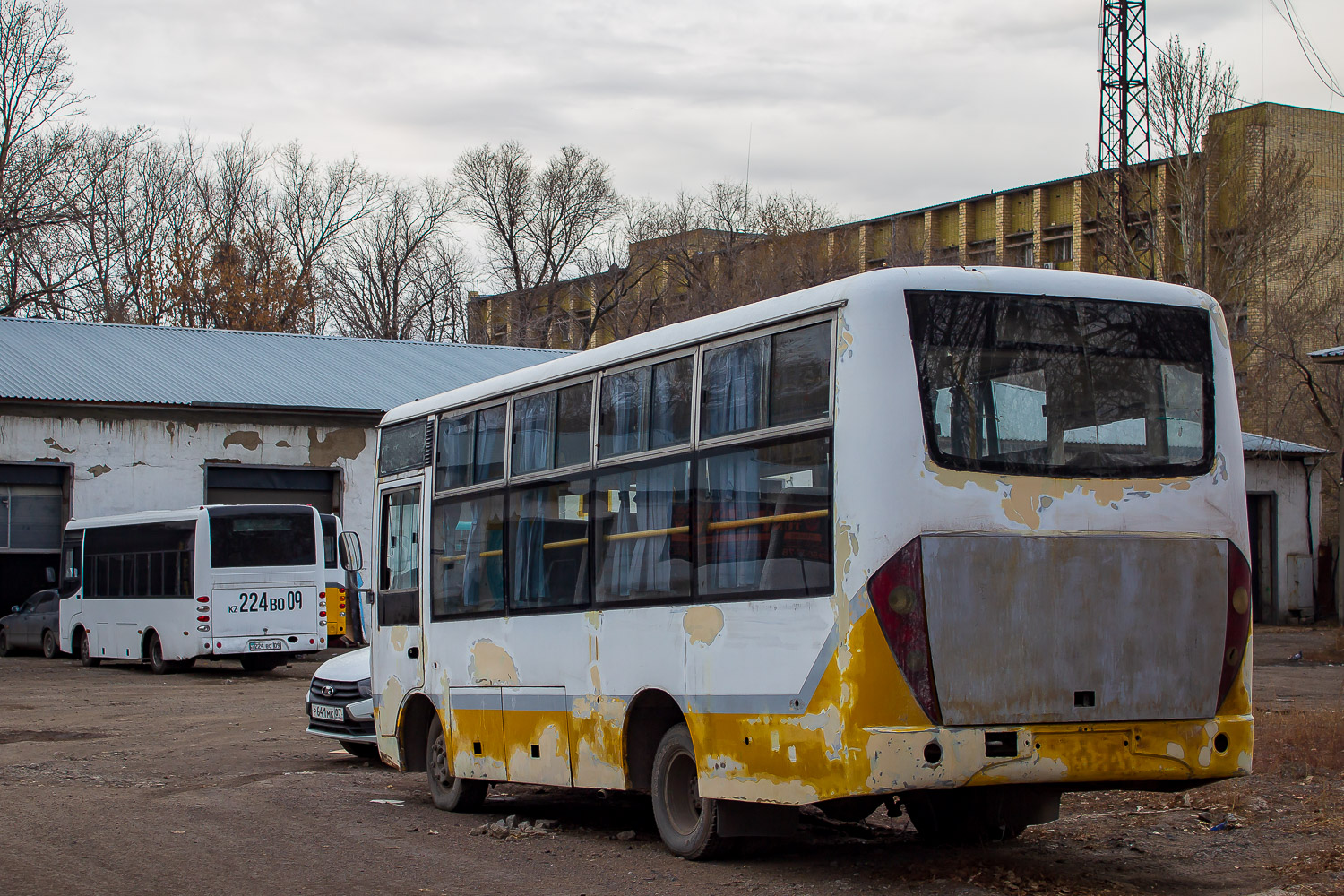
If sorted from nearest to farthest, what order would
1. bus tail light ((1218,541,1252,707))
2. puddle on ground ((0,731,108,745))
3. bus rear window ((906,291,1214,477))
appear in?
1. bus rear window ((906,291,1214,477))
2. bus tail light ((1218,541,1252,707))
3. puddle on ground ((0,731,108,745))

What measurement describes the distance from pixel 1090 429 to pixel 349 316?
182 ft

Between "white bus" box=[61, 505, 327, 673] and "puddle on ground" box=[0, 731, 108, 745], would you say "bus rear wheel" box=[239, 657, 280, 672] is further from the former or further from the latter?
"puddle on ground" box=[0, 731, 108, 745]

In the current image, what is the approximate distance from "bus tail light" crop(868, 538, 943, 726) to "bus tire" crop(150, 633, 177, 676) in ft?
78.7

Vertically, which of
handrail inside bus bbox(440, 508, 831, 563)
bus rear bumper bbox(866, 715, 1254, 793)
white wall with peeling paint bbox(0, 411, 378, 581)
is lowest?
bus rear bumper bbox(866, 715, 1254, 793)

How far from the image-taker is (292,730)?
18.0 m

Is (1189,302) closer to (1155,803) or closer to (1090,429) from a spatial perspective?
(1090,429)

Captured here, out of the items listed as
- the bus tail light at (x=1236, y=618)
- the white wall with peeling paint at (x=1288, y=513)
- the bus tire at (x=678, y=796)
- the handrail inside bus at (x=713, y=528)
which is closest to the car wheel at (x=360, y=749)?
the handrail inside bus at (x=713, y=528)

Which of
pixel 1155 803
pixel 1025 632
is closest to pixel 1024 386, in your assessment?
pixel 1025 632

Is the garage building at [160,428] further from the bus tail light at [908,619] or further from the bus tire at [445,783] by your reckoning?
the bus tail light at [908,619]

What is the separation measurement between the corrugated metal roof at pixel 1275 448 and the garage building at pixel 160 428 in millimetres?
21101

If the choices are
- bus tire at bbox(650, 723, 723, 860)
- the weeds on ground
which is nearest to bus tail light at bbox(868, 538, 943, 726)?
bus tire at bbox(650, 723, 723, 860)

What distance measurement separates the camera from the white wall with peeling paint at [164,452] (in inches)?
1377

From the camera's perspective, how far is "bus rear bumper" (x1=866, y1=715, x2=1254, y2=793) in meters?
7.30

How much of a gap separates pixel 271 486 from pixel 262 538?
30.7 ft
